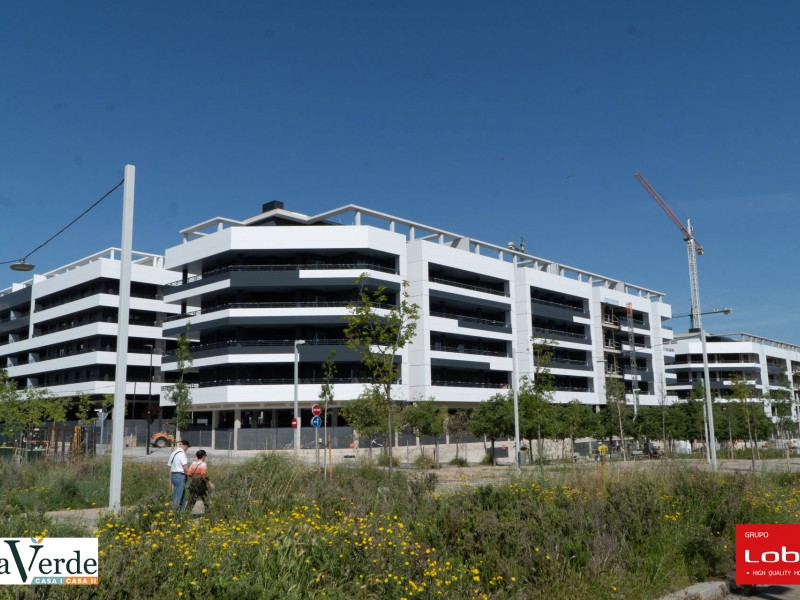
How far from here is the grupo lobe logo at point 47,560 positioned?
18.4 ft

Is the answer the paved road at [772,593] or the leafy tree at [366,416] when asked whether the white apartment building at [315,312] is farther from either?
the paved road at [772,593]

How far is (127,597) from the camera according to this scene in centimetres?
564

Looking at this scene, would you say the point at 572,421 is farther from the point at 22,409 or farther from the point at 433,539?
the point at 433,539

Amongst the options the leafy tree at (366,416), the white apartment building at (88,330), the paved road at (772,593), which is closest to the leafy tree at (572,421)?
the leafy tree at (366,416)

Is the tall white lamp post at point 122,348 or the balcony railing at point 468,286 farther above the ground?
the balcony railing at point 468,286

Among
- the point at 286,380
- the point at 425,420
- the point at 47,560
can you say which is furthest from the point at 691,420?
the point at 47,560

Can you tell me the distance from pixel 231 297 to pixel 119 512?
153 feet

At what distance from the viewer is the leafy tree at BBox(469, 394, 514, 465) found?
3991 centimetres

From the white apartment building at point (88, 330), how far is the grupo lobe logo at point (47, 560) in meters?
58.5

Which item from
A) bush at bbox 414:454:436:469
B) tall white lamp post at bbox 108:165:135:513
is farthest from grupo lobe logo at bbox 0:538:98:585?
bush at bbox 414:454:436:469

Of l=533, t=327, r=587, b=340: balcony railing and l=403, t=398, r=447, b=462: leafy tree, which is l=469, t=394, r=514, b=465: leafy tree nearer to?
l=403, t=398, r=447, b=462: leafy tree

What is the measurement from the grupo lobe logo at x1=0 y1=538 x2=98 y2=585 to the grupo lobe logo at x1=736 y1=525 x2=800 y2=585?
6728 millimetres

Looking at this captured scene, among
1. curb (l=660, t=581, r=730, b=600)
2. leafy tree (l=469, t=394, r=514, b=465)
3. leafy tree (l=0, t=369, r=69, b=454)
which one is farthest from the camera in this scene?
leafy tree (l=0, t=369, r=69, b=454)

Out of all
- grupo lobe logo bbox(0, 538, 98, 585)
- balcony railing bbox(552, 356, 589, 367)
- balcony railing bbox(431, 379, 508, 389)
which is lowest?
grupo lobe logo bbox(0, 538, 98, 585)
